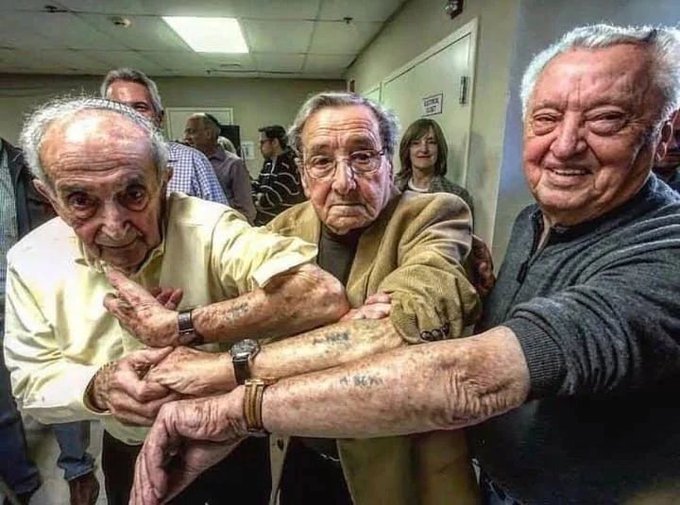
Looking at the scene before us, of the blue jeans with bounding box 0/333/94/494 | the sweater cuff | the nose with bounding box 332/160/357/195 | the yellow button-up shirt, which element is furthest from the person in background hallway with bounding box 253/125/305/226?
the sweater cuff

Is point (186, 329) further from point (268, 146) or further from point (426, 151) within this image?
point (268, 146)

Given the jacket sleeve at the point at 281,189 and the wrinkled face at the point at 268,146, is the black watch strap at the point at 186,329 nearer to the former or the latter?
the jacket sleeve at the point at 281,189

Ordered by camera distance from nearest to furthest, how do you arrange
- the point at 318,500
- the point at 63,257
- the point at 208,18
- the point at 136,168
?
the point at 136,168, the point at 63,257, the point at 318,500, the point at 208,18

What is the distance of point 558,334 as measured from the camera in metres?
0.52

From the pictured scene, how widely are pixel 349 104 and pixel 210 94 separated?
7.15 meters

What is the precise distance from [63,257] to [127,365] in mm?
Result: 324

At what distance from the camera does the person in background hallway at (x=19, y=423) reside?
1.73m

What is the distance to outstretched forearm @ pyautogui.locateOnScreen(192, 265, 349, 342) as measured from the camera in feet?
2.54

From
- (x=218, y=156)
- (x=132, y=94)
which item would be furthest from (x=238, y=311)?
(x=218, y=156)

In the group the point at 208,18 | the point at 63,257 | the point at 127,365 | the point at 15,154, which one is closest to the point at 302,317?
the point at 127,365

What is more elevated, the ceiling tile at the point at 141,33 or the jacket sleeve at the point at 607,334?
the ceiling tile at the point at 141,33

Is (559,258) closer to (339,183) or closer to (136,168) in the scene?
(339,183)

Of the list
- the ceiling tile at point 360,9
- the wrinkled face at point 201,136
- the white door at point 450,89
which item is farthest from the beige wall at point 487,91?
the wrinkled face at point 201,136

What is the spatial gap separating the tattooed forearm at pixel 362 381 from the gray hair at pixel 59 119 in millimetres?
547
